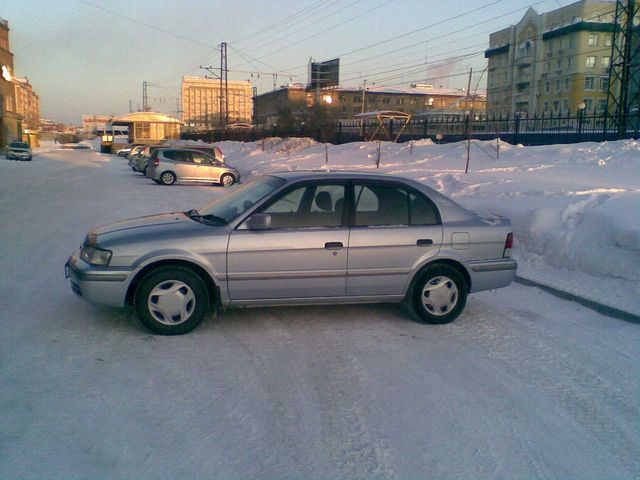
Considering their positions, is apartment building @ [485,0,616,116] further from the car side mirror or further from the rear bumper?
the car side mirror

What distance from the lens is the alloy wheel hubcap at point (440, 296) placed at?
5887 millimetres

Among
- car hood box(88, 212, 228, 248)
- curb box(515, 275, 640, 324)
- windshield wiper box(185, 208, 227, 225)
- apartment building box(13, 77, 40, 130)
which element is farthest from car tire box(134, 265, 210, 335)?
apartment building box(13, 77, 40, 130)

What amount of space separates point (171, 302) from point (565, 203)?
23.4 ft

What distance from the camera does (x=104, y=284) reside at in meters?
5.25

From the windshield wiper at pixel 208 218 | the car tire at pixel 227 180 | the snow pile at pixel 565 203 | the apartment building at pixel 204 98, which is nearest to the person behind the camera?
the windshield wiper at pixel 208 218

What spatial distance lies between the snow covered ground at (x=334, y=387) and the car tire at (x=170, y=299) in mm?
158

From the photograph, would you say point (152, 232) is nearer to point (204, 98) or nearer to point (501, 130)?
point (501, 130)

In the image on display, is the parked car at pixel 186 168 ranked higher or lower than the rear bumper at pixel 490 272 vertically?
higher

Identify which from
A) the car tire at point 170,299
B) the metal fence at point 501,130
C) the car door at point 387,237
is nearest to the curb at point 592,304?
the car door at point 387,237

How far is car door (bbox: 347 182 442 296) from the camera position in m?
5.67

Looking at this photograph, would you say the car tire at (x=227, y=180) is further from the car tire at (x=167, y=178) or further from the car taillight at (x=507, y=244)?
the car taillight at (x=507, y=244)

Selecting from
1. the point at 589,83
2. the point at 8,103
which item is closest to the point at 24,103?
the point at 8,103

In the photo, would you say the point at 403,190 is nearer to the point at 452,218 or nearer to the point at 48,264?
the point at 452,218

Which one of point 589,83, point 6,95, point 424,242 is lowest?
point 424,242
